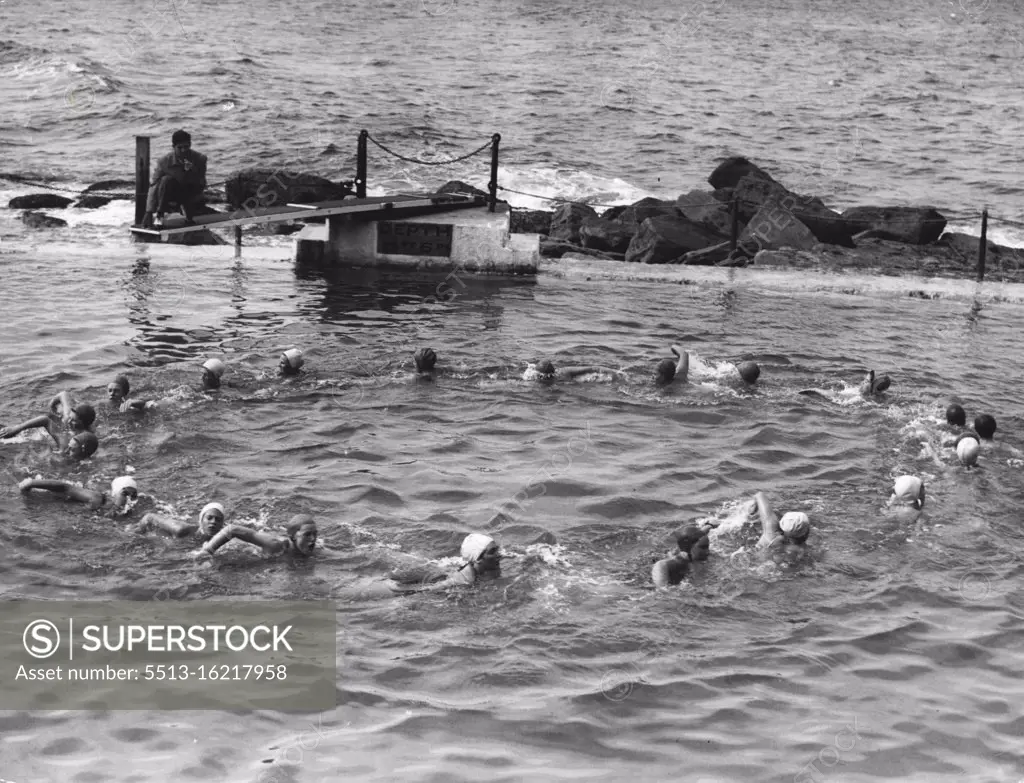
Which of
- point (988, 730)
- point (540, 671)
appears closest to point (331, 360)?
point (540, 671)

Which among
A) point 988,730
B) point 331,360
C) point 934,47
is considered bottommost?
point 988,730

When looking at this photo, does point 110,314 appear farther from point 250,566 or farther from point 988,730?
point 988,730

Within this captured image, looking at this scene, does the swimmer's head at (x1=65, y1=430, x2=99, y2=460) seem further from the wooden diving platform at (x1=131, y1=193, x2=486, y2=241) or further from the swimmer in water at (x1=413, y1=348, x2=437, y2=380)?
the wooden diving platform at (x1=131, y1=193, x2=486, y2=241)

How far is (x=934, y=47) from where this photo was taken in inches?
2766

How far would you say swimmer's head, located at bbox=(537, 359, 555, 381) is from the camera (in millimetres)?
16406

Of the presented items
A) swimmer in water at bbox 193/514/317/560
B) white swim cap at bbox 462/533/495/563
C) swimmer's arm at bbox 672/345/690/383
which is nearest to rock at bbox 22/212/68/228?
swimmer's arm at bbox 672/345/690/383

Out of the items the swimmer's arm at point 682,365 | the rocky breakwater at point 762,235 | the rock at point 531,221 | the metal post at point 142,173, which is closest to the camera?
the swimmer's arm at point 682,365

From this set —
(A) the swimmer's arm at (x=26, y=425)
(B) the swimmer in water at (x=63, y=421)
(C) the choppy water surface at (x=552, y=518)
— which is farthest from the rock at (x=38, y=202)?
(A) the swimmer's arm at (x=26, y=425)

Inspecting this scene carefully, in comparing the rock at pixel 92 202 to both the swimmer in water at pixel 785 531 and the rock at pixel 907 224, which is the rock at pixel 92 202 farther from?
the swimmer in water at pixel 785 531

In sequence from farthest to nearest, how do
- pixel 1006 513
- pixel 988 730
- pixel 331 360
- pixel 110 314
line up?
pixel 110 314 < pixel 331 360 < pixel 1006 513 < pixel 988 730

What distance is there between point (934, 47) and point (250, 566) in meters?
67.5

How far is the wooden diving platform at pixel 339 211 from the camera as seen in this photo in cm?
1836

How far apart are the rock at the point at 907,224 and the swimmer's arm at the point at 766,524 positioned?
15.2 m

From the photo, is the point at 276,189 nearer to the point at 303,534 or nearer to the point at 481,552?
the point at 303,534
